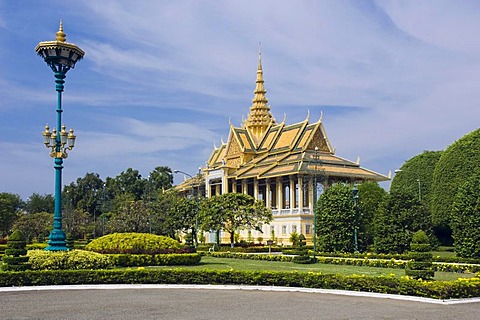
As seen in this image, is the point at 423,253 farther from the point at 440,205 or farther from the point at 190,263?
the point at 440,205

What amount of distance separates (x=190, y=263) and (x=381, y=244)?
532 inches

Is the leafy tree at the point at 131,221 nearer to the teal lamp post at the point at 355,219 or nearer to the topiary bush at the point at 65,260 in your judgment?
the teal lamp post at the point at 355,219

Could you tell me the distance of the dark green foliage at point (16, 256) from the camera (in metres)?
19.2

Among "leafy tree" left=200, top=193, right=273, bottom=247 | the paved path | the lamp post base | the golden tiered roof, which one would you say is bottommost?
the paved path

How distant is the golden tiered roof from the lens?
181 ft

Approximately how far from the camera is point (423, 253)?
1658 centimetres

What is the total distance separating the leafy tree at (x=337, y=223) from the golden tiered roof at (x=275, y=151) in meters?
12.2

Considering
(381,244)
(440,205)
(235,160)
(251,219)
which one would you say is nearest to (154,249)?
(381,244)

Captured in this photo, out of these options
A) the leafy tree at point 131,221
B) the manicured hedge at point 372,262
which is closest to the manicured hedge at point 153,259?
the manicured hedge at point 372,262

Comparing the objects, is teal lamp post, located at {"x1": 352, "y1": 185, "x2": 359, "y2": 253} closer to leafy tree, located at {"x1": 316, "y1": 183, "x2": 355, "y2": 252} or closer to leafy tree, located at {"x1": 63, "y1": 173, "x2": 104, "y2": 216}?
leafy tree, located at {"x1": 316, "y1": 183, "x2": 355, "y2": 252}

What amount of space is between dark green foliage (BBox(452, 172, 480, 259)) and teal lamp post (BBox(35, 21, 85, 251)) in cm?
2102

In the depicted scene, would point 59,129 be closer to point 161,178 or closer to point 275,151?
point 275,151

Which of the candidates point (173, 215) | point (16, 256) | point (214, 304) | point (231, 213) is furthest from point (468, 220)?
point (173, 215)

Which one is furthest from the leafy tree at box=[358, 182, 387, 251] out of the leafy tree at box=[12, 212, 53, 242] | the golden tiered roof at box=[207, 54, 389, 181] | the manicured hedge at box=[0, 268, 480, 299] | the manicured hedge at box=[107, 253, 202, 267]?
the leafy tree at box=[12, 212, 53, 242]
